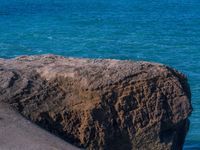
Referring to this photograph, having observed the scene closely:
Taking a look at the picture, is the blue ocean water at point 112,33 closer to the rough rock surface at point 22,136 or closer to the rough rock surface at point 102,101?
the rough rock surface at point 102,101

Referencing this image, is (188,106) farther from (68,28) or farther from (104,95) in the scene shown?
(68,28)

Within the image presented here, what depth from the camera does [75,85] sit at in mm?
9812

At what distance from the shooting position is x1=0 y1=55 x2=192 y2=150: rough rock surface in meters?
9.75

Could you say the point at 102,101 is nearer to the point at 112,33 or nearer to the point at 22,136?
the point at 22,136

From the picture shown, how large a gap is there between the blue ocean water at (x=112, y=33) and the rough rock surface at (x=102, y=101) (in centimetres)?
603

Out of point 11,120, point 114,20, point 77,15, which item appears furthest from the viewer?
point 77,15

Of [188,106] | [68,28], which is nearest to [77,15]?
[68,28]

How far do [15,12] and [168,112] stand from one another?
49435 mm

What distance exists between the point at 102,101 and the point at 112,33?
1286 inches

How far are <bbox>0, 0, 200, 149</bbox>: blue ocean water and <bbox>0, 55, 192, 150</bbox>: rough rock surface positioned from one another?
19.8 feet

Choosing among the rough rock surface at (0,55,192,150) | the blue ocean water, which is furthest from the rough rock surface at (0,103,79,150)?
the blue ocean water

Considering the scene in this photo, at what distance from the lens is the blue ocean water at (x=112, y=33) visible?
1247 inches

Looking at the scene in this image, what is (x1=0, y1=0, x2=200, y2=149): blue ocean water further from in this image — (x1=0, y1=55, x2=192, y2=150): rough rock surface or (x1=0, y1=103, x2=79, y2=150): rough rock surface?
(x1=0, y1=103, x2=79, y2=150): rough rock surface

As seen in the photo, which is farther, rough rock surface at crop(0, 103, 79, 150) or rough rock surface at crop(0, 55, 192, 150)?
rough rock surface at crop(0, 55, 192, 150)
